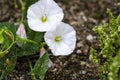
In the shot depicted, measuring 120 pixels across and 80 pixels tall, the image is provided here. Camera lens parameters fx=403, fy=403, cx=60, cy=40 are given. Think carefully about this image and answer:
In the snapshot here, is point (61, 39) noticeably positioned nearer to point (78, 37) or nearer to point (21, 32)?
point (21, 32)

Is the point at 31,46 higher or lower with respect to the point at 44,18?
lower

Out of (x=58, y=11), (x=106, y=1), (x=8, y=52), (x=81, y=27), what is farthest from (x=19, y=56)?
(x=106, y=1)

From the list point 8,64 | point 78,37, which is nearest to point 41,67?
point 8,64

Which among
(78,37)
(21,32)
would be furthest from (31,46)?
(78,37)

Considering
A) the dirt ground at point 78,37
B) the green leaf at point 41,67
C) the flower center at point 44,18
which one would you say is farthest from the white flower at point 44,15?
the dirt ground at point 78,37

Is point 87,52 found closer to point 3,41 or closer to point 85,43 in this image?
point 85,43

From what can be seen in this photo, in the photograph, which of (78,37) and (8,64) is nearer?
(8,64)

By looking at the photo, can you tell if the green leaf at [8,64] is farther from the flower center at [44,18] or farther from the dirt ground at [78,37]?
the flower center at [44,18]

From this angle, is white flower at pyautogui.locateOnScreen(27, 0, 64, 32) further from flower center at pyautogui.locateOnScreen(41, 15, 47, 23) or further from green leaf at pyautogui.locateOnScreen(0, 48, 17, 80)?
green leaf at pyautogui.locateOnScreen(0, 48, 17, 80)
